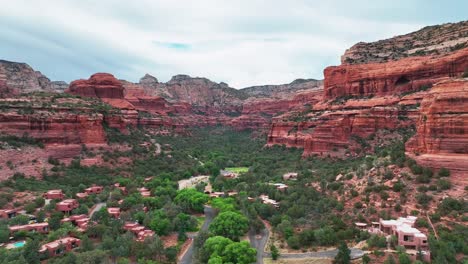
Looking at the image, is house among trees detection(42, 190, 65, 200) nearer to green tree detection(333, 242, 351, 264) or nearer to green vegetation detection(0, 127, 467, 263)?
green vegetation detection(0, 127, 467, 263)

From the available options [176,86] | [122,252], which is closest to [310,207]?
[122,252]

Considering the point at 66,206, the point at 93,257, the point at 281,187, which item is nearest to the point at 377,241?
the point at 93,257

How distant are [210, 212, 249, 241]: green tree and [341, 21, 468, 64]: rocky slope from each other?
149ft

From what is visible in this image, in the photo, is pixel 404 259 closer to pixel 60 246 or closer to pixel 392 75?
pixel 60 246

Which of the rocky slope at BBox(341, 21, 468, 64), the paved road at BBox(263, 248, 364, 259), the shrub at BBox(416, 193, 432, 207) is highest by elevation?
the rocky slope at BBox(341, 21, 468, 64)

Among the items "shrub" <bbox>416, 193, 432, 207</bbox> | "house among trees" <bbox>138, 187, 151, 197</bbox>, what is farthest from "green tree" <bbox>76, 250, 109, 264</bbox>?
"shrub" <bbox>416, 193, 432, 207</bbox>

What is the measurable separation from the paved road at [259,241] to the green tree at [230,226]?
1292 mm

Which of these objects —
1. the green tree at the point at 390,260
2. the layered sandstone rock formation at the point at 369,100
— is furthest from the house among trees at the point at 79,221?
the layered sandstone rock formation at the point at 369,100

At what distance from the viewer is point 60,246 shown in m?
26.8

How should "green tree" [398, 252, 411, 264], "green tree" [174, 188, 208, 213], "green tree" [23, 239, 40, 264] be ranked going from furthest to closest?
"green tree" [174, 188, 208, 213] < "green tree" [23, 239, 40, 264] < "green tree" [398, 252, 411, 264]

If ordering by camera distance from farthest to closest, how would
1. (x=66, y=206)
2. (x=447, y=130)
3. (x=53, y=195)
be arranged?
(x=53, y=195) < (x=66, y=206) < (x=447, y=130)

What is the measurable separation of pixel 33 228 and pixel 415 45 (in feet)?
229

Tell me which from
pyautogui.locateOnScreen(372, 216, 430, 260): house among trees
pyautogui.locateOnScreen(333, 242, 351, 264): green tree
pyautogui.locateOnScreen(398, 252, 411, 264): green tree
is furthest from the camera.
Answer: pyautogui.locateOnScreen(372, 216, 430, 260): house among trees

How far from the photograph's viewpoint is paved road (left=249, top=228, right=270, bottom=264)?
27.4 meters
